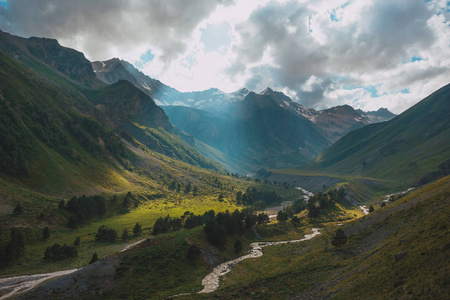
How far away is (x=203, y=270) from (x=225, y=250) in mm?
16228

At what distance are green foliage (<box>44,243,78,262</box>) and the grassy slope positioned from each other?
4416cm

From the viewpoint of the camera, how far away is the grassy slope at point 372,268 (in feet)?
76.2

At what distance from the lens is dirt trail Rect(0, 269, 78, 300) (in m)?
38.4

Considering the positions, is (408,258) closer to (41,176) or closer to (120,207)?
(120,207)

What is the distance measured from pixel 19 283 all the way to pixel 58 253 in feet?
63.1

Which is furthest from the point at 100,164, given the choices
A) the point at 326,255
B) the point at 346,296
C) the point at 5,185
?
the point at 346,296

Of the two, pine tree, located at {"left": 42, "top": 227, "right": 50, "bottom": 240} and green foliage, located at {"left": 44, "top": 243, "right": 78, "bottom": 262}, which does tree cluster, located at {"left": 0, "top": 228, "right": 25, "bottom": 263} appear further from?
pine tree, located at {"left": 42, "top": 227, "right": 50, "bottom": 240}

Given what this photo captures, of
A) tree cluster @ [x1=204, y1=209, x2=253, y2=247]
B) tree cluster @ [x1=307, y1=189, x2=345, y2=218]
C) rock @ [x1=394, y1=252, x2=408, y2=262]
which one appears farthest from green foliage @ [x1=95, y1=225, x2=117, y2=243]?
tree cluster @ [x1=307, y1=189, x2=345, y2=218]

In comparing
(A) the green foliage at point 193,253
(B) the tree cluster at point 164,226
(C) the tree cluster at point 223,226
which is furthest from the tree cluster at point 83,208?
(A) the green foliage at point 193,253

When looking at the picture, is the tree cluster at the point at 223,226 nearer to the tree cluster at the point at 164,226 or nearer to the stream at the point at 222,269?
the stream at the point at 222,269

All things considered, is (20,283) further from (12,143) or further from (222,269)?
(12,143)

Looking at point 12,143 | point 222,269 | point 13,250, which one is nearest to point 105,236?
point 13,250

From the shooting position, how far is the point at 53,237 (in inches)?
3100

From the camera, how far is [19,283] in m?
43.1
